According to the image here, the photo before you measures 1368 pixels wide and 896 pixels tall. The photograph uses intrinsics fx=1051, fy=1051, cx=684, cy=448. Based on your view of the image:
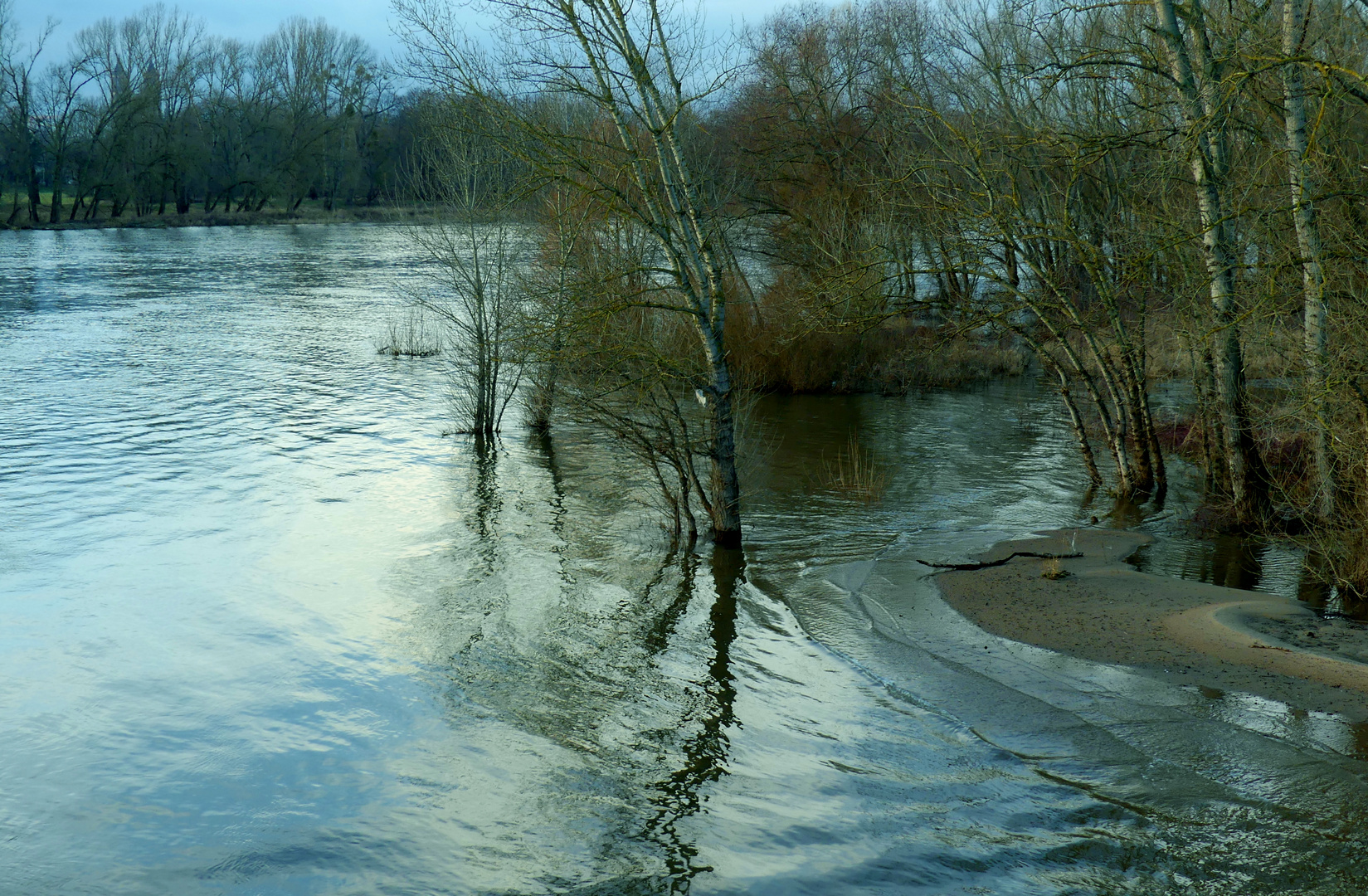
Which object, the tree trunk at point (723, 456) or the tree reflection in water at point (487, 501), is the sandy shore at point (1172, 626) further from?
the tree reflection in water at point (487, 501)

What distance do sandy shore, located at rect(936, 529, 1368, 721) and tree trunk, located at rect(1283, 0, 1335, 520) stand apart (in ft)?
6.30

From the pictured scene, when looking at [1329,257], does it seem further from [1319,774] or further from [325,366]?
[325,366]

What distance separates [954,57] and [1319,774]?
24.7 m

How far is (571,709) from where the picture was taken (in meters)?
9.14

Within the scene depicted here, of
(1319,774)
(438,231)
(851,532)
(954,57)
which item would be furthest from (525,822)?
(954,57)

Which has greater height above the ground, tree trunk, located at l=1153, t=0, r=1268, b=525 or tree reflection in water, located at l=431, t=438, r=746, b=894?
tree trunk, located at l=1153, t=0, r=1268, b=525

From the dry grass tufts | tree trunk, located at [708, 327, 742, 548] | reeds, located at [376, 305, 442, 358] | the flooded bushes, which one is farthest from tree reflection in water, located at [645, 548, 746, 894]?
reeds, located at [376, 305, 442, 358]

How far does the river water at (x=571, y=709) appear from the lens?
22.6 ft

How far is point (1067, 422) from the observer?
22359 mm

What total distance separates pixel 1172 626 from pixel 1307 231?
13.8 feet

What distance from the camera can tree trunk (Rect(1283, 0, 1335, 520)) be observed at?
33.2 ft

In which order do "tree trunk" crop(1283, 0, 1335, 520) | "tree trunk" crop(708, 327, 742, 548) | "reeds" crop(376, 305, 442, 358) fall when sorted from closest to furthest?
"tree trunk" crop(1283, 0, 1335, 520), "tree trunk" crop(708, 327, 742, 548), "reeds" crop(376, 305, 442, 358)

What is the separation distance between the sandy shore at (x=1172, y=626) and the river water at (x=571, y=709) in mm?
309

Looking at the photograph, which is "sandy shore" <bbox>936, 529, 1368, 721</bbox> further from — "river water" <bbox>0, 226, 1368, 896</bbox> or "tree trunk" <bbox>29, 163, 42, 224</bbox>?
"tree trunk" <bbox>29, 163, 42, 224</bbox>
